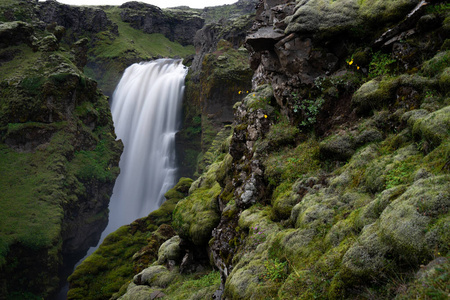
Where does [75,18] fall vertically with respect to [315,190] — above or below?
above

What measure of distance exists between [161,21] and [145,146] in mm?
65313

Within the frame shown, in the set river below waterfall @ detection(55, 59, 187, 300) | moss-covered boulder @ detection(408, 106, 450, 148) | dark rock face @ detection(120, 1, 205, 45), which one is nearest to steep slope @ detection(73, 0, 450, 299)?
moss-covered boulder @ detection(408, 106, 450, 148)

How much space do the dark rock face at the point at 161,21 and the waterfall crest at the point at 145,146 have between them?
5081 centimetres

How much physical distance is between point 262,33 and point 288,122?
13.4ft

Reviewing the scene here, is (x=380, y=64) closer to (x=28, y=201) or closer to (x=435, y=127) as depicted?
(x=435, y=127)

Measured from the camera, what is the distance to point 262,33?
37.9ft

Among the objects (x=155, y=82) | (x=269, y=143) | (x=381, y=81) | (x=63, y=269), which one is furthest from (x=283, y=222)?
(x=155, y=82)

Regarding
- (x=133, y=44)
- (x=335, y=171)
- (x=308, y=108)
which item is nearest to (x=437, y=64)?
(x=335, y=171)

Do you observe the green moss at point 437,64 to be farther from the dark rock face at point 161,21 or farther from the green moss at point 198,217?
the dark rock face at point 161,21

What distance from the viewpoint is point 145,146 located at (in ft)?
153

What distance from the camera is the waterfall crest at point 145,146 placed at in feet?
147

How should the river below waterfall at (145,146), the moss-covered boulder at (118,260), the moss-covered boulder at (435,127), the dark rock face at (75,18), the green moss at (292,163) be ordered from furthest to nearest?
the dark rock face at (75,18) < the river below waterfall at (145,146) < the moss-covered boulder at (118,260) < the green moss at (292,163) < the moss-covered boulder at (435,127)

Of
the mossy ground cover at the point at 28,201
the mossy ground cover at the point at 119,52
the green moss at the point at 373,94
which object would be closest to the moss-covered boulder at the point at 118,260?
the mossy ground cover at the point at 28,201

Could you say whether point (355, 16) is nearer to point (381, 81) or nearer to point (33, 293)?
point (381, 81)
